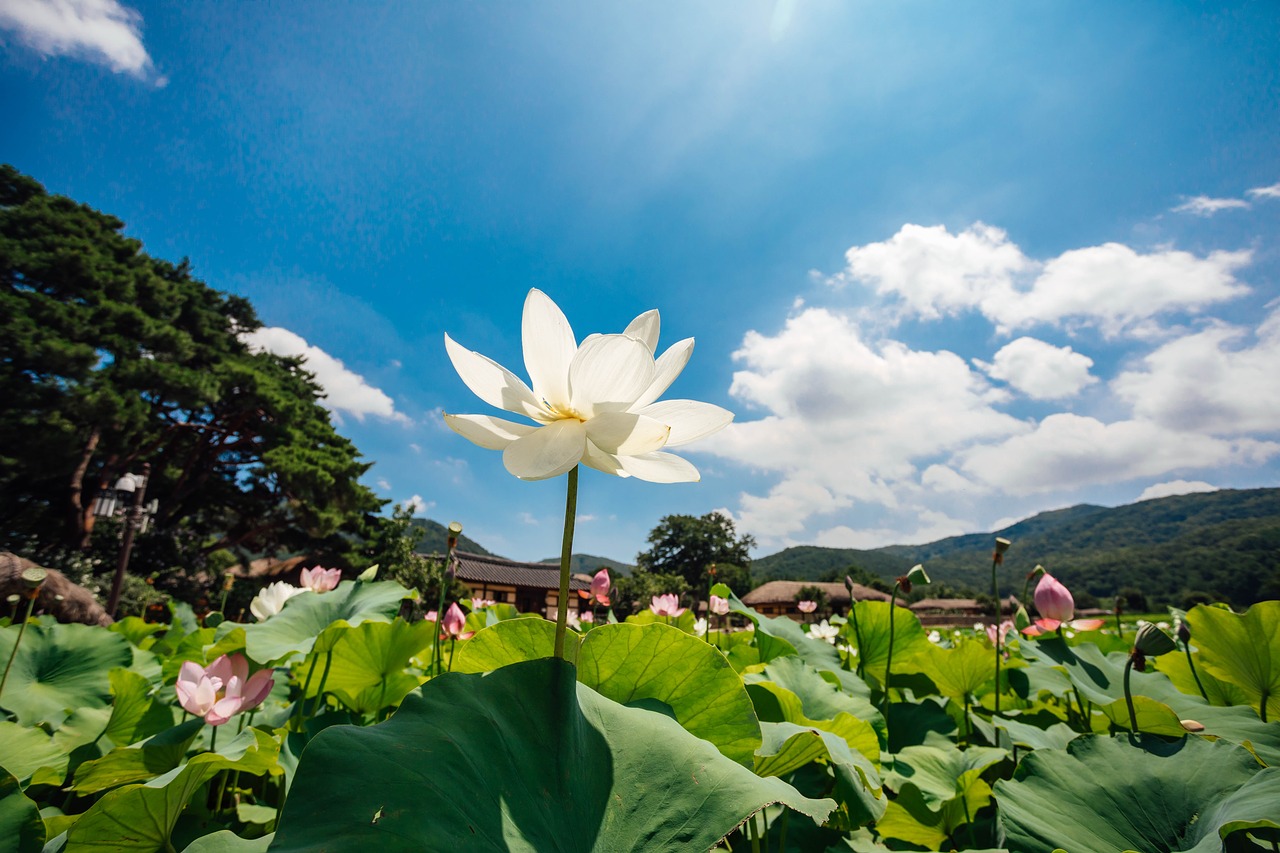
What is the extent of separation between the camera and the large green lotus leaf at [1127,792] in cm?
73

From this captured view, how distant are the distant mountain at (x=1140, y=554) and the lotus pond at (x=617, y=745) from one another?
10670 millimetres

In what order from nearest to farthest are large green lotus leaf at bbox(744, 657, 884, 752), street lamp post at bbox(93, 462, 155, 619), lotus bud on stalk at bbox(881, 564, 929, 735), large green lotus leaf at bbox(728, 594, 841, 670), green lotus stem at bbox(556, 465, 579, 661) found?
green lotus stem at bbox(556, 465, 579, 661) → large green lotus leaf at bbox(744, 657, 884, 752) → lotus bud on stalk at bbox(881, 564, 929, 735) → large green lotus leaf at bbox(728, 594, 841, 670) → street lamp post at bbox(93, 462, 155, 619)

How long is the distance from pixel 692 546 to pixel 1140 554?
151ft

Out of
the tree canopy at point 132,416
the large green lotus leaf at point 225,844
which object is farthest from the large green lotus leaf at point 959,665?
the tree canopy at point 132,416

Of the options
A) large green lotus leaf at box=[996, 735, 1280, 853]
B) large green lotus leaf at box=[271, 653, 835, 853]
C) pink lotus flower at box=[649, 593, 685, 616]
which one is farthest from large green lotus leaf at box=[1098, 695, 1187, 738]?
pink lotus flower at box=[649, 593, 685, 616]

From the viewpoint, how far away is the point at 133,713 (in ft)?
4.13

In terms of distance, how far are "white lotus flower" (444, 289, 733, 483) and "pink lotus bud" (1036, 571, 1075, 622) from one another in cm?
114

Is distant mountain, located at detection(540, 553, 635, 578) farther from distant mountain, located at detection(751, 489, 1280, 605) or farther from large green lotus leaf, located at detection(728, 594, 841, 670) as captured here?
distant mountain, located at detection(751, 489, 1280, 605)

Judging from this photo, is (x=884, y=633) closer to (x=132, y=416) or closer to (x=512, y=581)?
(x=132, y=416)

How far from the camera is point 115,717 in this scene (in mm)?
1226

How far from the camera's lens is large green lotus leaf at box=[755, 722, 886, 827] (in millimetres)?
697

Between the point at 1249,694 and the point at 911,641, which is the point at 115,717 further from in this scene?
the point at 1249,694

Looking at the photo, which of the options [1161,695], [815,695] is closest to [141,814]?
[815,695]

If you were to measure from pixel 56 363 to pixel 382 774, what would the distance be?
1494 cm
